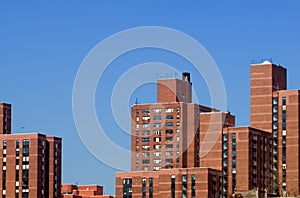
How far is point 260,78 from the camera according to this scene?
176875 mm

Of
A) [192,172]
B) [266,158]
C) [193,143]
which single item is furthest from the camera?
[193,143]

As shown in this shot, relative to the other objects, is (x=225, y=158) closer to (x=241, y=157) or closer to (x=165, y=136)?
(x=241, y=157)

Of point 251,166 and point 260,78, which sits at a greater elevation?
point 260,78

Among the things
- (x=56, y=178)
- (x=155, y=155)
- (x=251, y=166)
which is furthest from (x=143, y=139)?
(x=251, y=166)

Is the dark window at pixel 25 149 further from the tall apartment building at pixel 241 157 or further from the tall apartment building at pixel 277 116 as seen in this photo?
the tall apartment building at pixel 277 116

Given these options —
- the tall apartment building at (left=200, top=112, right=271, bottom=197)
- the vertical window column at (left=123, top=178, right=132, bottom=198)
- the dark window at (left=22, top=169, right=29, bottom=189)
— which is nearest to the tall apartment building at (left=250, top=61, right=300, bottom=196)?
the tall apartment building at (left=200, top=112, right=271, bottom=197)

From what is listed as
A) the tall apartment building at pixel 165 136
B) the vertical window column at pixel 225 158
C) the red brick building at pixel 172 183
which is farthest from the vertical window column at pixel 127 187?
the vertical window column at pixel 225 158

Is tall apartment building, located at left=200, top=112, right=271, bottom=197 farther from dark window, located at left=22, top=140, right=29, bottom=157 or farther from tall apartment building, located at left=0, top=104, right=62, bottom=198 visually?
dark window, located at left=22, top=140, right=29, bottom=157

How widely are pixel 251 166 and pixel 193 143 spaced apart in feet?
75.7

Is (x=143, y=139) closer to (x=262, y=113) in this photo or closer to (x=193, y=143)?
(x=193, y=143)

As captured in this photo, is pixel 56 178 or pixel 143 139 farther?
pixel 143 139

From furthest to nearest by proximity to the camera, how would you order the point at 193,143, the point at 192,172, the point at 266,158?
the point at 193,143 → the point at 266,158 → the point at 192,172

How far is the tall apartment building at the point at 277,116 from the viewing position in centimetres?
17338

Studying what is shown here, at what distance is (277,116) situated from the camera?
573 feet
